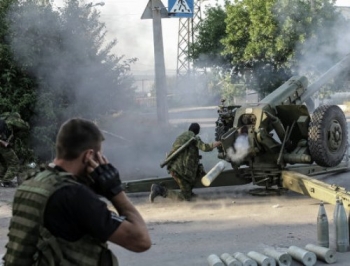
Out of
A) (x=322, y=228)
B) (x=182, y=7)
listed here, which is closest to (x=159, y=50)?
(x=182, y=7)

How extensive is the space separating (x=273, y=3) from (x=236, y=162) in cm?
992

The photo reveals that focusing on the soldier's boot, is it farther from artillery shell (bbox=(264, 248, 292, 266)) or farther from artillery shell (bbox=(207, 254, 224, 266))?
artillery shell (bbox=(264, 248, 292, 266))

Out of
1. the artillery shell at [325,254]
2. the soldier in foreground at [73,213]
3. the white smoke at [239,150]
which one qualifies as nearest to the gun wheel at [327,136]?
the white smoke at [239,150]

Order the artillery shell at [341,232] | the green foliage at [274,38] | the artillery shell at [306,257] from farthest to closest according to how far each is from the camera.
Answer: the green foliage at [274,38] → the artillery shell at [341,232] → the artillery shell at [306,257]

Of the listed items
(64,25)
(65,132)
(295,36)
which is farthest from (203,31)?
(65,132)

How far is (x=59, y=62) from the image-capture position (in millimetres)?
11273

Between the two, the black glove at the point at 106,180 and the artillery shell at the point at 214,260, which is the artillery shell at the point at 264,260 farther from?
the black glove at the point at 106,180

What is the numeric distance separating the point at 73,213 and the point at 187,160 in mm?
5993

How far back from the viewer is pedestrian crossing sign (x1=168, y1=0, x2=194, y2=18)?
11.0m

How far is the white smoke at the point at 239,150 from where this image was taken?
7840 mm

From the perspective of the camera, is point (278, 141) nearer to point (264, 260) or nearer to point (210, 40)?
point (264, 260)

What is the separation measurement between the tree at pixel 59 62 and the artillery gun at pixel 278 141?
346 centimetres

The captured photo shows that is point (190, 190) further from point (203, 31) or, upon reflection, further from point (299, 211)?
point (203, 31)

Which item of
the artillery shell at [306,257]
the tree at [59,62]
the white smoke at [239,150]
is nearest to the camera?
the artillery shell at [306,257]
